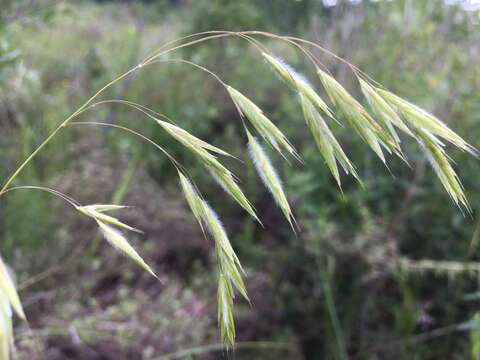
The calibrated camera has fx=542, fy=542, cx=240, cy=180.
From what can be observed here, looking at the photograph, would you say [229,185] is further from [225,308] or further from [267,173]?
[225,308]

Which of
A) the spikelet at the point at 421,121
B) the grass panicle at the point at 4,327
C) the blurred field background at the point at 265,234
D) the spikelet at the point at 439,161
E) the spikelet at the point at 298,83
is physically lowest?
the blurred field background at the point at 265,234

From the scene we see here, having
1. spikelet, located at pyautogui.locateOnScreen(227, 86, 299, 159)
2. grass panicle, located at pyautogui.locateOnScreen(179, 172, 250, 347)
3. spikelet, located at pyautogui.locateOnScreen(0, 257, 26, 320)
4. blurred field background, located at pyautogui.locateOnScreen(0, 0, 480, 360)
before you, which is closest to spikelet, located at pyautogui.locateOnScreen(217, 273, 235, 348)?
grass panicle, located at pyautogui.locateOnScreen(179, 172, 250, 347)

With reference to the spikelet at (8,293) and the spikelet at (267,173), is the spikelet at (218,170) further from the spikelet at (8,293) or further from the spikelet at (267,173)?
the spikelet at (8,293)

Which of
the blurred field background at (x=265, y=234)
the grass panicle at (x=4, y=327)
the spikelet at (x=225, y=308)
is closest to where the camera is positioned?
the grass panicle at (x=4, y=327)

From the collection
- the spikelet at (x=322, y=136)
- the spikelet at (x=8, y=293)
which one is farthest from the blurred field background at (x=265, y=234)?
the spikelet at (x=8, y=293)

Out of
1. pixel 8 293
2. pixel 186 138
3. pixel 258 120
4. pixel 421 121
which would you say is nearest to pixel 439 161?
pixel 421 121

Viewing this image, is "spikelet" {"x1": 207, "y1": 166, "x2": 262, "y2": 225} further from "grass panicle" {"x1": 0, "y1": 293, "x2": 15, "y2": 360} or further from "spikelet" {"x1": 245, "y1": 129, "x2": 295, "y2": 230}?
"grass panicle" {"x1": 0, "y1": 293, "x2": 15, "y2": 360}

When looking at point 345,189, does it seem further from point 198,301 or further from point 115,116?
point 115,116
